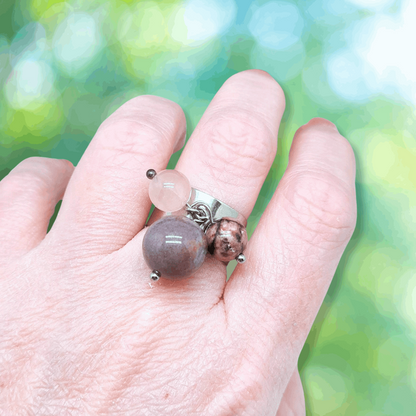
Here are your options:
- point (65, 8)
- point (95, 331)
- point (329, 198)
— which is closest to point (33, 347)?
point (95, 331)

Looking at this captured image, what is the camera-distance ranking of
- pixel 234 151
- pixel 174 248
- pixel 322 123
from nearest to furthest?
pixel 174 248, pixel 234 151, pixel 322 123

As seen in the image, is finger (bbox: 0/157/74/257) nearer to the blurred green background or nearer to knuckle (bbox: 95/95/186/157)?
the blurred green background

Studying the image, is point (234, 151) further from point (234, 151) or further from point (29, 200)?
point (29, 200)

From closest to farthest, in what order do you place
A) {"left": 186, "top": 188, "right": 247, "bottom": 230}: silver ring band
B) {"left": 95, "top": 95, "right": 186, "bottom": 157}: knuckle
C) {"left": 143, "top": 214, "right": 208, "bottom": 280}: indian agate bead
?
{"left": 143, "top": 214, "right": 208, "bottom": 280}: indian agate bead, {"left": 186, "top": 188, "right": 247, "bottom": 230}: silver ring band, {"left": 95, "top": 95, "right": 186, "bottom": 157}: knuckle

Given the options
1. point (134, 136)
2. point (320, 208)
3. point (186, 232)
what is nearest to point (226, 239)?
point (186, 232)

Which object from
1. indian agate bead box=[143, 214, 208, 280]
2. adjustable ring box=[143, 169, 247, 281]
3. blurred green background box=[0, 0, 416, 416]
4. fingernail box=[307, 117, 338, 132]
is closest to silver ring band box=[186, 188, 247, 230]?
adjustable ring box=[143, 169, 247, 281]

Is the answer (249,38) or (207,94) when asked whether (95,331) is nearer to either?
(207,94)
